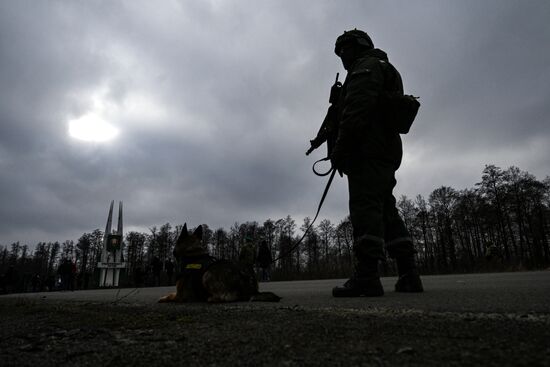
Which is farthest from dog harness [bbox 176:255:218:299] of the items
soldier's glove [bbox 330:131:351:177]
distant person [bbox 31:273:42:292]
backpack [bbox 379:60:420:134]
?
distant person [bbox 31:273:42:292]

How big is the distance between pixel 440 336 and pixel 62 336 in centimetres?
190

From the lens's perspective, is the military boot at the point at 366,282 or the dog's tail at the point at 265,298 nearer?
the military boot at the point at 366,282

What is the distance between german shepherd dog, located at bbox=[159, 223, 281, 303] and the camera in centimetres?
357

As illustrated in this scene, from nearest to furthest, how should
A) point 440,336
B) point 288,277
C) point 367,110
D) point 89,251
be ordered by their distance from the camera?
1. point 440,336
2. point 367,110
3. point 288,277
4. point 89,251

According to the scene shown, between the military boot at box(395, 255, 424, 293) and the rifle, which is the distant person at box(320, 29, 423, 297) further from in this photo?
the rifle

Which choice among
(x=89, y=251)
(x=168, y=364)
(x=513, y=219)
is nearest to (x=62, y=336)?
(x=168, y=364)

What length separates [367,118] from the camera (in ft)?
10.6

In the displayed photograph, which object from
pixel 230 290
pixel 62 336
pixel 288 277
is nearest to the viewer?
pixel 62 336

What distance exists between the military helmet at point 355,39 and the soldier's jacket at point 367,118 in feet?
1.14

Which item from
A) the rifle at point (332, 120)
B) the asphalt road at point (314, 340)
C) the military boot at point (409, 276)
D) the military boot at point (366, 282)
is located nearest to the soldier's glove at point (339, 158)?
the rifle at point (332, 120)

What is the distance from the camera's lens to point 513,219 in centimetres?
4316

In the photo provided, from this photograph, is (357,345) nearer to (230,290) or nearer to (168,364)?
(168,364)

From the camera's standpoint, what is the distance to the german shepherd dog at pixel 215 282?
3568mm

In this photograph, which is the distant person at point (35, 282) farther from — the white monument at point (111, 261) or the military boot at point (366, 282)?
the military boot at point (366, 282)
